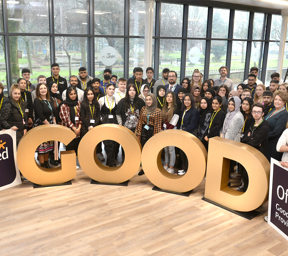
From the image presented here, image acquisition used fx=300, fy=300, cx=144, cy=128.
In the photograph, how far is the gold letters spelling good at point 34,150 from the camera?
190 inches

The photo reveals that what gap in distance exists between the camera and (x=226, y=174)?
14.7 feet

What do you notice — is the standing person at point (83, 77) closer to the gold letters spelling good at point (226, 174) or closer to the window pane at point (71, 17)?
the window pane at point (71, 17)

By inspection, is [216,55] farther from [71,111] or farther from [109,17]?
[71,111]

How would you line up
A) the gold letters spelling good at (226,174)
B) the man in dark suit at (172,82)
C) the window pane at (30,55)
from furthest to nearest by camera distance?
the window pane at (30,55)
the man in dark suit at (172,82)
the gold letters spelling good at (226,174)

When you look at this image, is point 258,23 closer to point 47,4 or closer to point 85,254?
point 47,4

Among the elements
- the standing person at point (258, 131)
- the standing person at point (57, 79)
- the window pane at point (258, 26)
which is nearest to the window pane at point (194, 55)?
the window pane at point (258, 26)

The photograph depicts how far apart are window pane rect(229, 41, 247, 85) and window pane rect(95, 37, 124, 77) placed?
17.3 feet

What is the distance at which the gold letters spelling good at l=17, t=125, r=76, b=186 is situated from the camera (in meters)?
4.82

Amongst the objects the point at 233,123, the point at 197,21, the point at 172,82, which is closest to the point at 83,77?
the point at 172,82

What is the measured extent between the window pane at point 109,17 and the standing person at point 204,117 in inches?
202

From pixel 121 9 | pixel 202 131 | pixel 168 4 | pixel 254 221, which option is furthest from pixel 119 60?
pixel 254 221

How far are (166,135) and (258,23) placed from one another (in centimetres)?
1052

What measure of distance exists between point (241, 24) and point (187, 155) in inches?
377

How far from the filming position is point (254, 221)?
13.4ft
